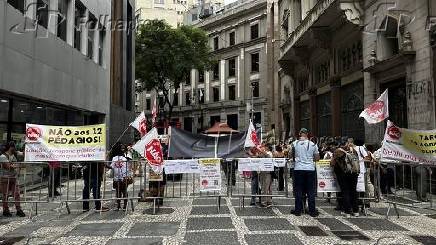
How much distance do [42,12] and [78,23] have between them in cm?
474

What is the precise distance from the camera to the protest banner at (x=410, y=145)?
930cm

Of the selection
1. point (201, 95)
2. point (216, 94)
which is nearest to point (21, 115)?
point (216, 94)

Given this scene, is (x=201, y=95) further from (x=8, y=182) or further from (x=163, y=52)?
(x=8, y=182)

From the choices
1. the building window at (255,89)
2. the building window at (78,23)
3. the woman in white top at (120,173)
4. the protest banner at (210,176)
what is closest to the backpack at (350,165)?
the protest banner at (210,176)

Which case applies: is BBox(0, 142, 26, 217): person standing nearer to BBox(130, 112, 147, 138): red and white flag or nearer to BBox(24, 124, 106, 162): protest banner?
BBox(24, 124, 106, 162): protest banner

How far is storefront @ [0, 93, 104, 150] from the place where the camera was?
15055 millimetres

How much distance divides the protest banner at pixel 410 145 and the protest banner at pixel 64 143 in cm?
598

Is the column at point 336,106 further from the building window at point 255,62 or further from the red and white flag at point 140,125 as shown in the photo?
the building window at point 255,62

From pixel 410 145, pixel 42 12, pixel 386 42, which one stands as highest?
pixel 42 12

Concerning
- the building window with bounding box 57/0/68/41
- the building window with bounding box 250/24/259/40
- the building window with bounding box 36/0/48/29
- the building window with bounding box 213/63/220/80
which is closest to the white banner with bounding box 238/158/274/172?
the building window with bounding box 36/0/48/29

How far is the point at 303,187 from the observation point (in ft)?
34.8

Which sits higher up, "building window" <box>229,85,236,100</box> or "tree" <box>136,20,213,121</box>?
"tree" <box>136,20,213,121</box>

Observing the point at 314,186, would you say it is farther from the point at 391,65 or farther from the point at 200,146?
the point at 391,65

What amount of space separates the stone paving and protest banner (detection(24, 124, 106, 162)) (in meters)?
1.27
